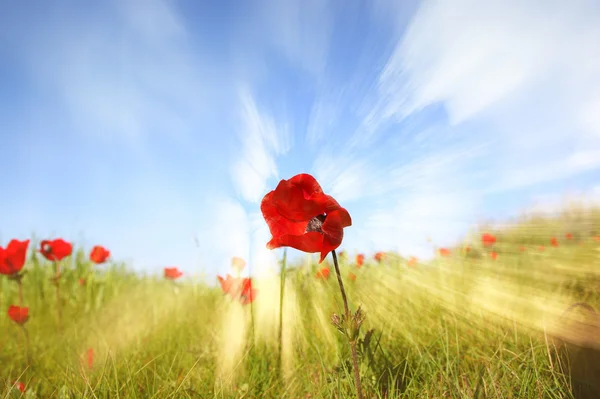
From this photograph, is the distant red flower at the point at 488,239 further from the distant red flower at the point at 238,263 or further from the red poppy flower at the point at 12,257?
the red poppy flower at the point at 12,257

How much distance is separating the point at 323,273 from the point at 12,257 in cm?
210

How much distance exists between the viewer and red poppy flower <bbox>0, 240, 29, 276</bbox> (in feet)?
9.11

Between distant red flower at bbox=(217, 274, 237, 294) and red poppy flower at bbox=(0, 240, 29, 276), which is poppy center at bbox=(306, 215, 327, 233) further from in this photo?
red poppy flower at bbox=(0, 240, 29, 276)

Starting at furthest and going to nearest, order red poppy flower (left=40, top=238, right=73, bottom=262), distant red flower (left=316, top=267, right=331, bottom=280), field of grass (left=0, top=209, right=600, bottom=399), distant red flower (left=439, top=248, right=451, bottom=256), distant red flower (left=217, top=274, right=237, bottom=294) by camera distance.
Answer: distant red flower (left=439, top=248, right=451, bottom=256) < red poppy flower (left=40, top=238, right=73, bottom=262) < distant red flower (left=217, top=274, right=237, bottom=294) < distant red flower (left=316, top=267, right=331, bottom=280) < field of grass (left=0, top=209, right=600, bottom=399)

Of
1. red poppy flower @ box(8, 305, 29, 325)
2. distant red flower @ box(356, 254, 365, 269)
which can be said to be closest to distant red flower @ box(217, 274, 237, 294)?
distant red flower @ box(356, 254, 365, 269)

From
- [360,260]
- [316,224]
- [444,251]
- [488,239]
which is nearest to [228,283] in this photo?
[360,260]

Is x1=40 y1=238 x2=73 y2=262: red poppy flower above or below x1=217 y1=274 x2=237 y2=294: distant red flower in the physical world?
above

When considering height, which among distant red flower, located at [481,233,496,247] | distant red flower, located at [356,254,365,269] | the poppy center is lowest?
the poppy center

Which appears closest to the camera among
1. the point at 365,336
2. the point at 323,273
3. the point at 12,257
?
the point at 365,336

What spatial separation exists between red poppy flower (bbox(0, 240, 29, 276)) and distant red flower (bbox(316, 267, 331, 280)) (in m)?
2.02

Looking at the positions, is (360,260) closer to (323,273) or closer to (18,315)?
(323,273)

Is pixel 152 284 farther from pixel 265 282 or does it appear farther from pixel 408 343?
pixel 408 343

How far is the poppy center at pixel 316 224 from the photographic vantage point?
1170 millimetres

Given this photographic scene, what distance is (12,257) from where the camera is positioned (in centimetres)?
281
